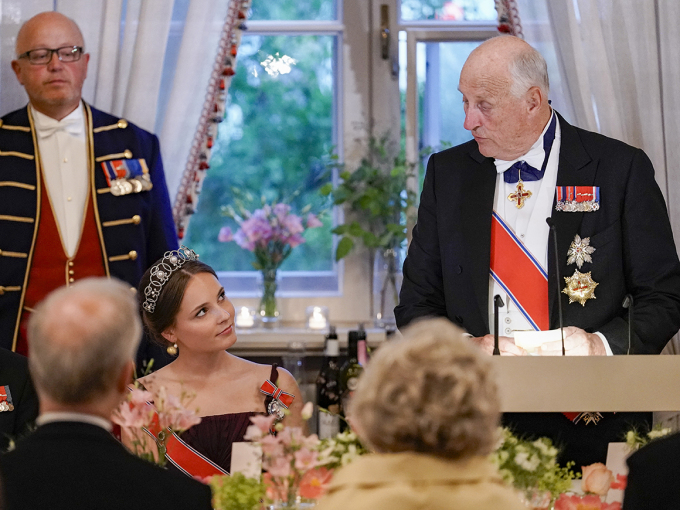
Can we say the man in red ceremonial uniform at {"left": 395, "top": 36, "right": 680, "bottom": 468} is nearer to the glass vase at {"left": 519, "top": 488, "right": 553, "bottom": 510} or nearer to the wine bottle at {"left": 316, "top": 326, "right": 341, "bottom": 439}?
the glass vase at {"left": 519, "top": 488, "right": 553, "bottom": 510}

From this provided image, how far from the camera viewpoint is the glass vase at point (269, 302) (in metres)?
3.54

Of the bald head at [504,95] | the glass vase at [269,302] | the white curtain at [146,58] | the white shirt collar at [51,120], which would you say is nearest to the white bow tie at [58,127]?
the white shirt collar at [51,120]

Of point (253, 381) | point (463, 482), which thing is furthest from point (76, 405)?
point (253, 381)

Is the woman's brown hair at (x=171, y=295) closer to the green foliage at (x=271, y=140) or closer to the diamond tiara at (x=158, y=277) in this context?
the diamond tiara at (x=158, y=277)

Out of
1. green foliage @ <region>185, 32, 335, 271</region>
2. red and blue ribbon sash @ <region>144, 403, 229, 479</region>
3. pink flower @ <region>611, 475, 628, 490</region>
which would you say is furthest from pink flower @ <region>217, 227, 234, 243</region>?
pink flower @ <region>611, 475, 628, 490</region>

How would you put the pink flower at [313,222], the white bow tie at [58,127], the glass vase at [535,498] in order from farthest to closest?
1. the pink flower at [313,222]
2. the white bow tie at [58,127]
3. the glass vase at [535,498]

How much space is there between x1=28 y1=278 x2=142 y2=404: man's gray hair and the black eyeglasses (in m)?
1.82

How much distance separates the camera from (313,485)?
1.42 meters

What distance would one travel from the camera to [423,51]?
3.57 m

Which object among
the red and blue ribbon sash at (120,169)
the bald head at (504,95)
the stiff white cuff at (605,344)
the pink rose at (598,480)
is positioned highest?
the bald head at (504,95)

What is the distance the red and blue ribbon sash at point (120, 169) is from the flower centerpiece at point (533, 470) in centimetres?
186

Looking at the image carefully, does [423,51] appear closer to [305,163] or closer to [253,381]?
[305,163]

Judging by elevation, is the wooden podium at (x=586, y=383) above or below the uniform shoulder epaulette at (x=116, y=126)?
below

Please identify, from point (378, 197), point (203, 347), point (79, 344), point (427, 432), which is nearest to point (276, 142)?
point (378, 197)
